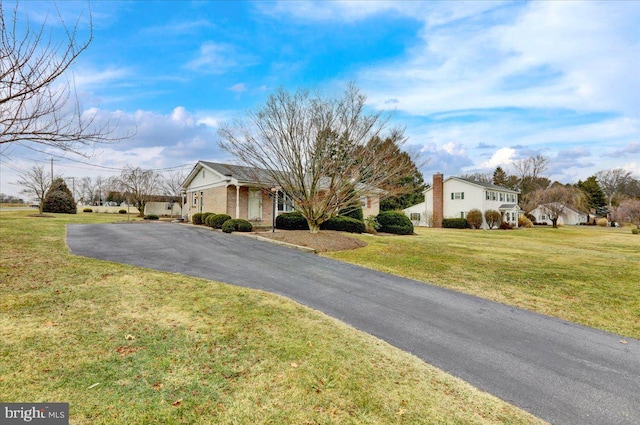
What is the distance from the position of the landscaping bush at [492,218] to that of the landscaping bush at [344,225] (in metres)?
21.9

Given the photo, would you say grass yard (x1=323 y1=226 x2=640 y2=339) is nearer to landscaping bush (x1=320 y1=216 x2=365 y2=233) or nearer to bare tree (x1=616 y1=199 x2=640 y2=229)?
landscaping bush (x1=320 y1=216 x2=365 y2=233)

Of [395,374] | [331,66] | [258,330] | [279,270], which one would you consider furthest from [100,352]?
[331,66]

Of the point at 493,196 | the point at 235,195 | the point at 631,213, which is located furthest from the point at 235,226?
the point at 631,213

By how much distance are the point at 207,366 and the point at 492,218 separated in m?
39.5

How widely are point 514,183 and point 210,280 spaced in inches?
2645

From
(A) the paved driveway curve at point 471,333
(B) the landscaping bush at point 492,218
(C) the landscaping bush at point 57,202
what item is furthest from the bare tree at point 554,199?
Result: (C) the landscaping bush at point 57,202

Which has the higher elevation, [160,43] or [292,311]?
[160,43]

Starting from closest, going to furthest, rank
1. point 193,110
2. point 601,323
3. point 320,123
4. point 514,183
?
point 601,323
point 320,123
point 193,110
point 514,183

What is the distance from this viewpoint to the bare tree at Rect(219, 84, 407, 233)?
15164 mm

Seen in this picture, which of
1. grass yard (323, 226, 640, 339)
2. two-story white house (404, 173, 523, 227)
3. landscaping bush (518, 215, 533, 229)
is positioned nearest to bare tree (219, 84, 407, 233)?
grass yard (323, 226, 640, 339)

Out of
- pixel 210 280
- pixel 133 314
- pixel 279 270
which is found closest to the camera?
pixel 133 314

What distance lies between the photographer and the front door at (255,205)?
901 inches

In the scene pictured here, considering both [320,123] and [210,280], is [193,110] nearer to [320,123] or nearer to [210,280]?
[320,123]

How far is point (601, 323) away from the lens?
6.30 meters
